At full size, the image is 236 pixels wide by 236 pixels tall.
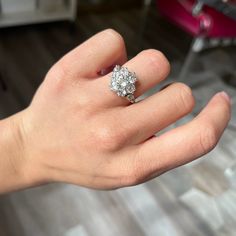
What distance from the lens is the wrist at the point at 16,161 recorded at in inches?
24.2

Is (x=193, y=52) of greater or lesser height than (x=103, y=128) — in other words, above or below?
below

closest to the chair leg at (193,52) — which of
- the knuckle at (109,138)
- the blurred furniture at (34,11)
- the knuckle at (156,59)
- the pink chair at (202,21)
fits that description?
the pink chair at (202,21)

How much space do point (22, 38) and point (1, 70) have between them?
0.37m

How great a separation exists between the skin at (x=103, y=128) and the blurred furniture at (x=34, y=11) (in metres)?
1.67

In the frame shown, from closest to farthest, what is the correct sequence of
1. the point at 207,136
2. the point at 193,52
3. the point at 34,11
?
the point at 207,136, the point at 193,52, the point at 34,11

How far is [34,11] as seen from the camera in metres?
2.15

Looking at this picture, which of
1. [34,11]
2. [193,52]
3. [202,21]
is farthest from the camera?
[34,11]

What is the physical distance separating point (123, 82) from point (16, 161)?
274 millimetres

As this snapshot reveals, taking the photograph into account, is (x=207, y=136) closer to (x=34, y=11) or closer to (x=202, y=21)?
(x=202, y=21)

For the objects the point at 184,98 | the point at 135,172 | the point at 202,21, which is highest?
the point at 184,98

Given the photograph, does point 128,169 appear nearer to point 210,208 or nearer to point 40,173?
point 40,173

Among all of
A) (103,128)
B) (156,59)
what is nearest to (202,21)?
(156,59)

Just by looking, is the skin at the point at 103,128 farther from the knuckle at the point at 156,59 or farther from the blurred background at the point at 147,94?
the blurred background at the point at 147,94

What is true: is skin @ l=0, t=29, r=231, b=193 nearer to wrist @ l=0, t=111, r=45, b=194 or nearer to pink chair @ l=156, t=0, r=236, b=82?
wrist @ l=0, t=111, r=45, b=194
